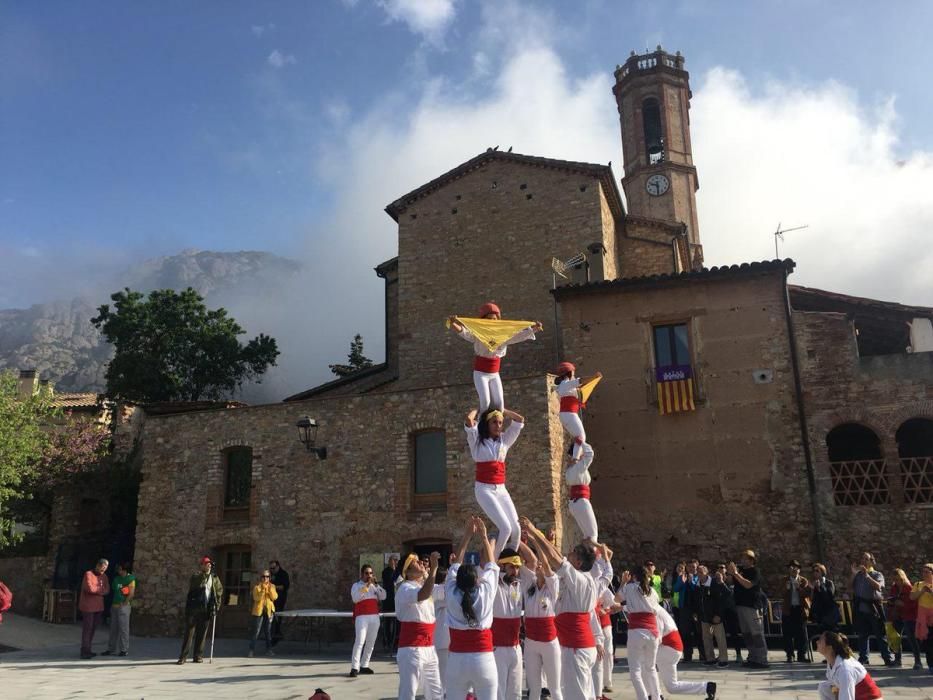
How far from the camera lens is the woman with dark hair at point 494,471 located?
825 centimetres

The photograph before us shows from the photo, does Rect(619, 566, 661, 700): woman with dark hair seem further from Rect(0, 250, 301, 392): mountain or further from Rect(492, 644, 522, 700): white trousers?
Rect(0, 250, 301, 392): mountain

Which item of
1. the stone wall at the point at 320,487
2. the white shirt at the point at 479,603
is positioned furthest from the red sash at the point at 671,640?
the stone wall at the point at 320,487

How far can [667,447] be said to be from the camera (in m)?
21.9

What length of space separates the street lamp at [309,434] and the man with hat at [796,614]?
1174 cm

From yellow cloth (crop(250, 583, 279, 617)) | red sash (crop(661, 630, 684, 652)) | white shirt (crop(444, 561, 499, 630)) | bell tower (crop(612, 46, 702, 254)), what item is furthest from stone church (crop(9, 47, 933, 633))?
bell tower (crop(612, 46, 702, 254))

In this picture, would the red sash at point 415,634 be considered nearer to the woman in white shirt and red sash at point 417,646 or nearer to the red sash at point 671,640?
the woman in white shirt and red sash at point 417,646

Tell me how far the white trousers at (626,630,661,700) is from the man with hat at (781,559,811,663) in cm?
590

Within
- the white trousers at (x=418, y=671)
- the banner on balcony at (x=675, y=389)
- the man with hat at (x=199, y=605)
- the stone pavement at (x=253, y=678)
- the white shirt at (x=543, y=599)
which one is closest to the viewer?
the white shirt at (x=543, y=599)

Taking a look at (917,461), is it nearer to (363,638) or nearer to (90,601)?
(363,638)

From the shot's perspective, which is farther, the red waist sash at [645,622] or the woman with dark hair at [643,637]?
the red waist sash at [645,622]

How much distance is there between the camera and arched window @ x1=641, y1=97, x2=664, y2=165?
4353 cm

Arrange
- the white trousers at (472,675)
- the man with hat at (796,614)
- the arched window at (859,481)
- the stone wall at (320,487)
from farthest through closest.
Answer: the arched window at (859,481) < the stone wall at (320,487) < the man with hat at (796,614) < the white trousers at (472,675)

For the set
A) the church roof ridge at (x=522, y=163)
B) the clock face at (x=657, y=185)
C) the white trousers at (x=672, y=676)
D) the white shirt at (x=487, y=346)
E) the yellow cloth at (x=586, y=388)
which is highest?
the clock face at (x=657, y=185)

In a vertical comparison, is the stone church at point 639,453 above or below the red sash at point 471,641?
above
